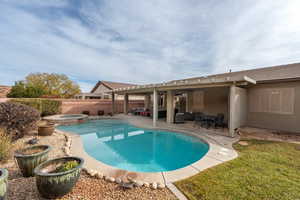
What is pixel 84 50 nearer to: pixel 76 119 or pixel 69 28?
pixel 69 28

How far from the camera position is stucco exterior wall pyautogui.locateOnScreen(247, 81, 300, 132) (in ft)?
25.1

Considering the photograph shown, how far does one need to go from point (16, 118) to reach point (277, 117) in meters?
15.3

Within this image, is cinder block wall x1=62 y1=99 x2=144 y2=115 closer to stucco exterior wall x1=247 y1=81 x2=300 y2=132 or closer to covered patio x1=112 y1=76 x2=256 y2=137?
covered patio x1=112 y1=76 x2=256 y2=137

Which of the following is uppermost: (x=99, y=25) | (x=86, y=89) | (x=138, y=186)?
(x=99, y=25)

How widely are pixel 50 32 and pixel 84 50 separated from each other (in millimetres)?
4470

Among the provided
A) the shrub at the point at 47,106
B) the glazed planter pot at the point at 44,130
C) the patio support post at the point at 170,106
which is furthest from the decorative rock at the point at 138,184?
the shrub at the point at 47,106

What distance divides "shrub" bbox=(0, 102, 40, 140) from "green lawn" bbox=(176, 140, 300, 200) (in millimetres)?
7602

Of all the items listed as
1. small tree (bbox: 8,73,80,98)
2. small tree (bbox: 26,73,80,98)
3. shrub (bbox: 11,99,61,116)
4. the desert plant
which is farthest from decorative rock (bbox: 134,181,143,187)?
small tree (bbox: 26,73,80,98)

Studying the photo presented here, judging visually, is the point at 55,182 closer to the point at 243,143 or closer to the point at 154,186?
the point at 154,186

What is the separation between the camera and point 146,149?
7.01 metres

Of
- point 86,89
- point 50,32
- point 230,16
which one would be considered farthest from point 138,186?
point 86,89

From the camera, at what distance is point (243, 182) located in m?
3.15

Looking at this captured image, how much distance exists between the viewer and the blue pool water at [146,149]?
5340 mm

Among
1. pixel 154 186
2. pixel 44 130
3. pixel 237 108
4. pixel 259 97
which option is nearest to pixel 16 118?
pixel 44 130
